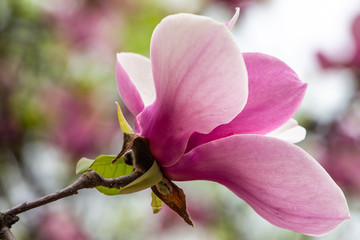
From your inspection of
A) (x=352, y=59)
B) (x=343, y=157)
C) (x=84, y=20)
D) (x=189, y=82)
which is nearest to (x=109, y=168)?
(x=189, y=82)

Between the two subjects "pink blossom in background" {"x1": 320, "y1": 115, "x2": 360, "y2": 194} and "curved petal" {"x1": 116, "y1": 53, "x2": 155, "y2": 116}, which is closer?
"curved petal" {"x1": 116, "y1": 53, "x2": 155, "y2": 116}

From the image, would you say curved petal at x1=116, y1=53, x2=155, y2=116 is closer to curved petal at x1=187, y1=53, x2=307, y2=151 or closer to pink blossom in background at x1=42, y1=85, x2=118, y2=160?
curved petal at x1=187, y1=53, x2=307, y2=151

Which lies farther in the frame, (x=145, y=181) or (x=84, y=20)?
(x=84, y=20)

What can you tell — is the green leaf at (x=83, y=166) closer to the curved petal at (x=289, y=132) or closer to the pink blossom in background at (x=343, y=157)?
the curved petal at (x=289, y=132)

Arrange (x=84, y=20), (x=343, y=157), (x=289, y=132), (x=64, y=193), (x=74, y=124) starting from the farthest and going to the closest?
(x=84, y=20) < (x=74, y=124) < (x=343, y=157) < (x=289, y=132) < (x=64, y=193)

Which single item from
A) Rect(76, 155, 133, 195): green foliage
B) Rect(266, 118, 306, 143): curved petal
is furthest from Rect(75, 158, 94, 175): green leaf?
Rect(266, 118, 306, 143): curved petal

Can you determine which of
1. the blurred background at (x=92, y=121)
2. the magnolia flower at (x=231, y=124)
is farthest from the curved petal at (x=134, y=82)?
the blurred background at (x=92, y=121)

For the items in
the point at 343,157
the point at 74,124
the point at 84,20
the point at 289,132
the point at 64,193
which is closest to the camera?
the point at 64,193

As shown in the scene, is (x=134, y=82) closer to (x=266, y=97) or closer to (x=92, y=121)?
(x=266, y=97)
